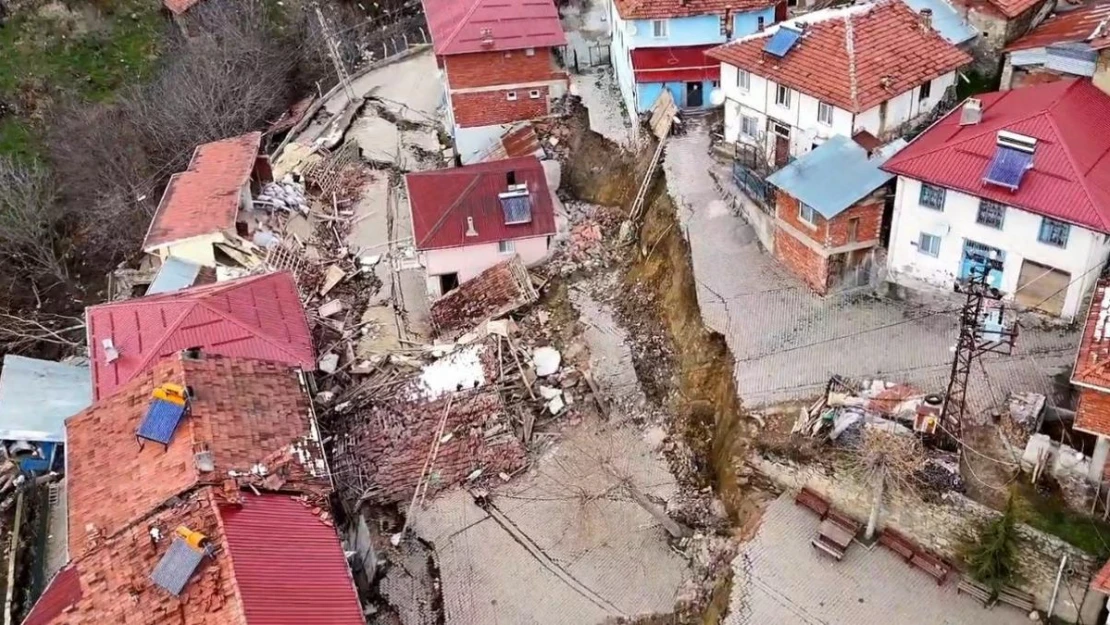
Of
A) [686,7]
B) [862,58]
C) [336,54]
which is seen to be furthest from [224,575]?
[336,54]

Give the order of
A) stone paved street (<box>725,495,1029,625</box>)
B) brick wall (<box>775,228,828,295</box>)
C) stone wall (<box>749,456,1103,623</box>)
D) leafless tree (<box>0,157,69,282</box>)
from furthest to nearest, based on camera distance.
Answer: leafless tree (<box>0,157,69,282</box>), brick wall (<box>775,228,828,295</box>), stone paved street (<box>725,495,1029,625</box>), stone wall (<box>749,456,1103,623</box>)

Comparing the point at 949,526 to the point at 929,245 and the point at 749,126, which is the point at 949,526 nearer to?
the point at 929,245

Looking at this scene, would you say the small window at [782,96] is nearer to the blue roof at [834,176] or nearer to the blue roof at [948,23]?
the blue roof at [834,176]

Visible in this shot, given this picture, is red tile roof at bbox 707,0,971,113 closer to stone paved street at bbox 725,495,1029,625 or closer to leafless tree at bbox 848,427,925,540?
leafless tree at bbox 848,427,925,540

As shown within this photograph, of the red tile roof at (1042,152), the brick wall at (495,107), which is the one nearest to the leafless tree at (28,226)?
the brick wall at (495,107)

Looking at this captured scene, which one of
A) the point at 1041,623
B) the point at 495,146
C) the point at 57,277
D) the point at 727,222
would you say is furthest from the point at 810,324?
the point at 57,277

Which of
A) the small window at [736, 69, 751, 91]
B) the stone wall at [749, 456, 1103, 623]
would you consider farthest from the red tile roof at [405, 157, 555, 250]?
the stone wall at [749, 456, 1103, 623]

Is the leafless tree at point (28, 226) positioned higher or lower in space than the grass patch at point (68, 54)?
lower
